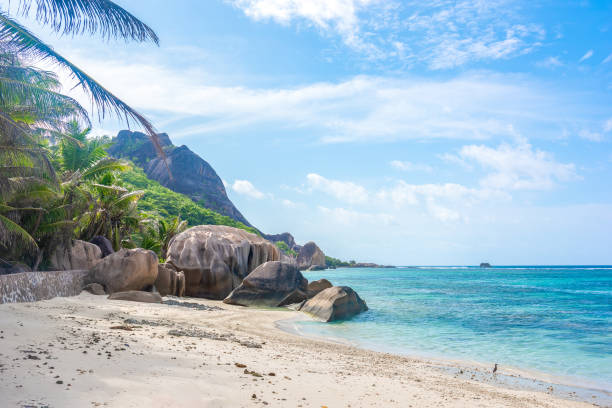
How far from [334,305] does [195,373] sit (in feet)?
37.5

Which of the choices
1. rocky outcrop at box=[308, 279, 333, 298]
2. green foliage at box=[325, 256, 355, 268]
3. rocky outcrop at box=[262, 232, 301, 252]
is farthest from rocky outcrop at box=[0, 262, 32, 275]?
green foliage at box=[325, 256, 355, 268]

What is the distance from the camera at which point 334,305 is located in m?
16.4

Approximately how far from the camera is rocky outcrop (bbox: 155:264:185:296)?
18795mm

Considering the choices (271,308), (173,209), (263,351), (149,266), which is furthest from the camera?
(173,209)

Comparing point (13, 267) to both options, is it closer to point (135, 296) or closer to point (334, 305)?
point (135, 296)

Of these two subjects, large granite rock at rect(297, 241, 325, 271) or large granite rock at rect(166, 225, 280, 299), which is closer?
large granite rock at rect(166, 225, 280, 299)

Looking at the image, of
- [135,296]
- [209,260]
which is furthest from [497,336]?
[209,260]

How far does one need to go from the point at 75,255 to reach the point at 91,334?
12263 mm

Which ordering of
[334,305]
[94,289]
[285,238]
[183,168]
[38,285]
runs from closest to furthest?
1. [38,285]
2. [94,289]
3. [334,305]
4. [183,168]
5. [285,238]

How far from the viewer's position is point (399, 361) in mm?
9266

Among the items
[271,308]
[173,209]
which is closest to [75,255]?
[271,308]

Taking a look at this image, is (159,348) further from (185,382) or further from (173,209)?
(173,209)

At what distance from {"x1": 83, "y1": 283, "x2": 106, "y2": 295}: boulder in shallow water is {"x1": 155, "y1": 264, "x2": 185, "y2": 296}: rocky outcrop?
12.1 ft

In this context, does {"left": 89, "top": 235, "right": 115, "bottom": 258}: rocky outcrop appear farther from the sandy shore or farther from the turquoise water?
the sandy shore
